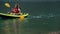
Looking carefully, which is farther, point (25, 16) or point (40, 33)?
point (25, 16)

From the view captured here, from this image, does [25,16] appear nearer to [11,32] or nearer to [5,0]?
[11,32]

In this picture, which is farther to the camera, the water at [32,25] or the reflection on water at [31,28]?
the water at [32,25]

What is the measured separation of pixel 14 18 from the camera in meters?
44.8

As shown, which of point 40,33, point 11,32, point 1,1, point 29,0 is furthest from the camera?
point 29,0

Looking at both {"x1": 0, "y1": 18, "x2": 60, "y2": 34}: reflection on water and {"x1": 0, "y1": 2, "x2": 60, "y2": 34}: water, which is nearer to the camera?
{"x1": 0, "y1": 18, "x2": 60, "y2": 34}: reflection on water

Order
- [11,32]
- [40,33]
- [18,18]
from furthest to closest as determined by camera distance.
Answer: [18,18] < [11,32] < [40,33]

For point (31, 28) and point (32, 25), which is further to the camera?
point (32, 25)

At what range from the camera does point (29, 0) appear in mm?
160625

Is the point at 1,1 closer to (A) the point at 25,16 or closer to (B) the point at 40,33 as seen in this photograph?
(A) the point at 25,16

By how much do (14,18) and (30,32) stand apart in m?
15.1

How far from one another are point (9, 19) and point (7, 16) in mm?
896

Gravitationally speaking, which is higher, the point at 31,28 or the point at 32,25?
the point at 31,28

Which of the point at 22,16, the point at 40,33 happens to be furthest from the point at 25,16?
the point at 40,33

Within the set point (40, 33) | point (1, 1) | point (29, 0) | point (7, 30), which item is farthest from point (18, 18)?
point (29, 0)
